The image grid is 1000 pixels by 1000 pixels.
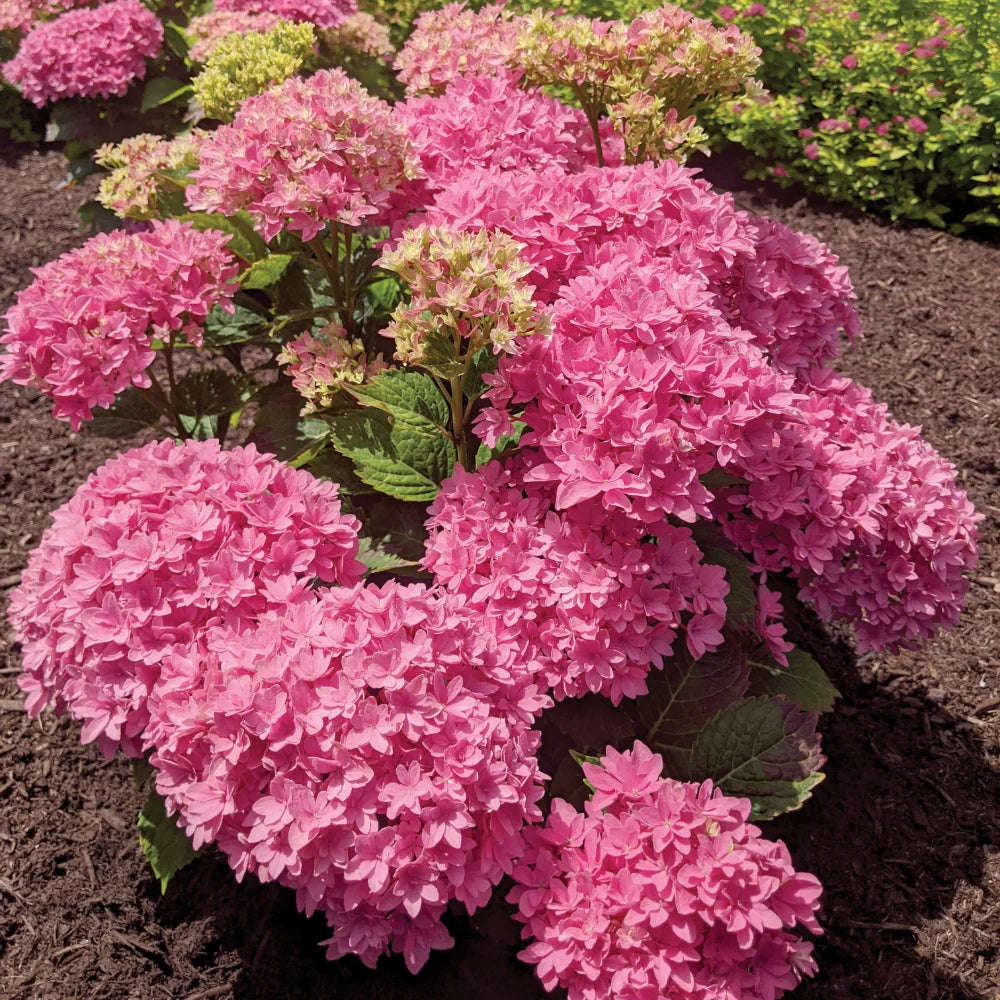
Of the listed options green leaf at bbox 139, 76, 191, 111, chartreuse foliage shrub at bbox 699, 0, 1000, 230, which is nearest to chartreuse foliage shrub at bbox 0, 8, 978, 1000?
green leaf at bbox 139, 76, 191, 111

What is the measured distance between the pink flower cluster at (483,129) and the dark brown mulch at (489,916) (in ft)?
6.09

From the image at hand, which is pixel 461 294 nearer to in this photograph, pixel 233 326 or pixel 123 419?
pixel 233 326

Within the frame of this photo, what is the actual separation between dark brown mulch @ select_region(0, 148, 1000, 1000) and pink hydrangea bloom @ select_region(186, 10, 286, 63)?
6.02 ft

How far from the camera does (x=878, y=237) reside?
524 centimetres

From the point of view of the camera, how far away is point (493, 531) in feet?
6.26

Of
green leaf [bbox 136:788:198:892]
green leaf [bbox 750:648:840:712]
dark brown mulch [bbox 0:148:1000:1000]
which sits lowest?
dark brown mulch [bbox 0:148:1000:1000]

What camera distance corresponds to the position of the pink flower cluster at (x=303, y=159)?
2.07 m

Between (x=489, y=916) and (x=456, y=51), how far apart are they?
7.62 feet

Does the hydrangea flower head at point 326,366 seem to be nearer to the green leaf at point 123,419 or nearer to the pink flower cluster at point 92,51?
the green leaf at point 123,419

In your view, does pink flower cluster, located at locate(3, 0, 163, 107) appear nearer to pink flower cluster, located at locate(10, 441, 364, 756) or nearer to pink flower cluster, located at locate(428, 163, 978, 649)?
pink flower cluster, located at locate(428, 163, 978, 649)

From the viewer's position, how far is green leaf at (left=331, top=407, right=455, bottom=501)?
214 cm

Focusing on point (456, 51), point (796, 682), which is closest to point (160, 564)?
point (796, 682)

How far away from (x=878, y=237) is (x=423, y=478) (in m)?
4.08

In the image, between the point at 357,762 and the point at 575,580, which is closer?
the point at 357,762
